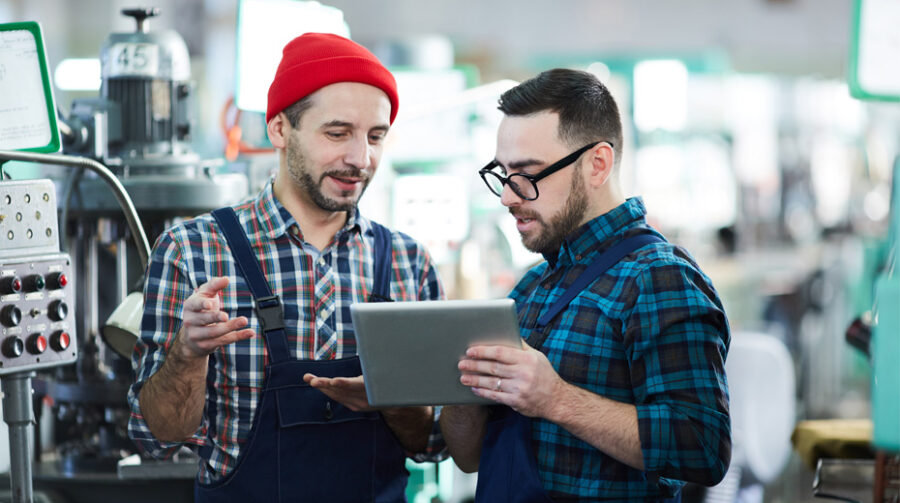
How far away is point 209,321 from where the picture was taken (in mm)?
2094

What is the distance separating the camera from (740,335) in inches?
205

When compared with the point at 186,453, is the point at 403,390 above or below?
above

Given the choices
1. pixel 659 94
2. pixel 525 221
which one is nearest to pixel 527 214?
pixel 525 221

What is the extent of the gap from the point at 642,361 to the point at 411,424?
678 millimetres

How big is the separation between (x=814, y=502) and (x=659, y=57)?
814 centimetres

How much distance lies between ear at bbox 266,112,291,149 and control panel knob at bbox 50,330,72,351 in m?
0.70

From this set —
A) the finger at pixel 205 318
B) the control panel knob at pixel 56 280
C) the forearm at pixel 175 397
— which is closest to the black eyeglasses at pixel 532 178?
the finger at pixel 205 318

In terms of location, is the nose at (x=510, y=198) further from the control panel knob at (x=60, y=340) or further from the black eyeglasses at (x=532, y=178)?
the control panel knob at (x=60, y=340)

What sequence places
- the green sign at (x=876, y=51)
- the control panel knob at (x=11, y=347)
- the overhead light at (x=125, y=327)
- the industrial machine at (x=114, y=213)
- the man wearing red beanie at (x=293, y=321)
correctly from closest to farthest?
the man wearing red beanie at (x=293, y=321)
the control panel knob at (x=11, y=347)
the overhead light at (x=125, y=327)
the green sign at (x=876, y=51)
the industrial machine at (x=114, y=213)

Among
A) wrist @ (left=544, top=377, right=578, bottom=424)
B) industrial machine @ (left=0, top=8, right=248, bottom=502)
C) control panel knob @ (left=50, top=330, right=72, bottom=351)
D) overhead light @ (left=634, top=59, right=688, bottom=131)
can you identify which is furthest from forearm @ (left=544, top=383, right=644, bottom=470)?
overhead light @ (left=634, top=59, right=688, bottom=131)

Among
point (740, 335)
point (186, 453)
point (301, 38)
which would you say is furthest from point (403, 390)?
point (740, 335)

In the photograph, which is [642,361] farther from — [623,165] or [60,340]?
[623,165]

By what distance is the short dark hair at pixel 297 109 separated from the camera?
Result: 8.08 ft

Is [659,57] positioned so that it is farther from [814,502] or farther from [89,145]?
[89,145]
